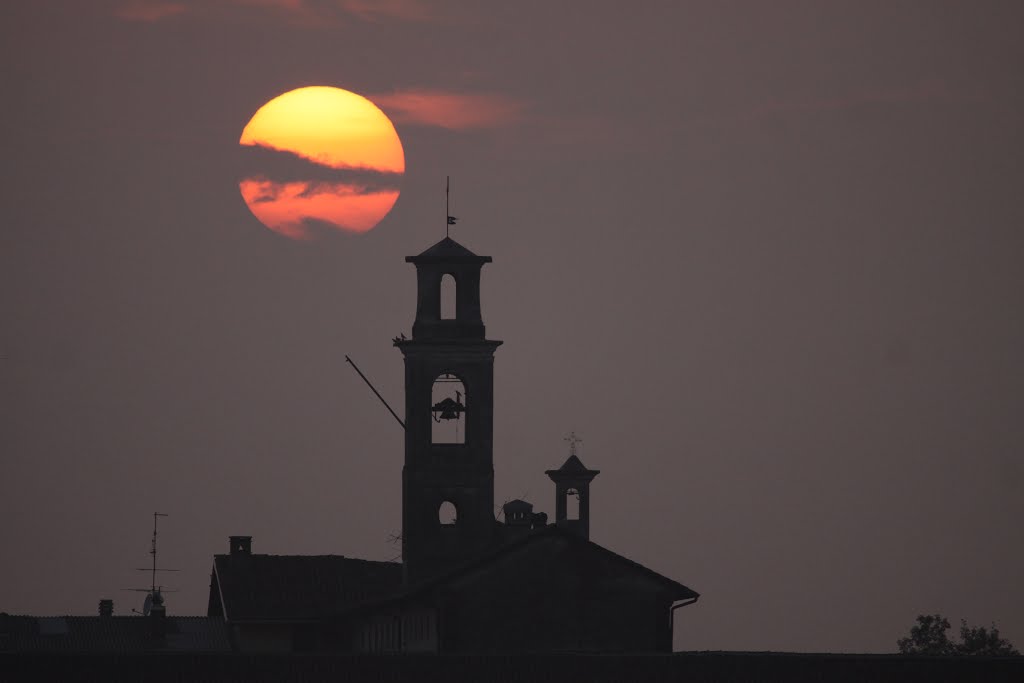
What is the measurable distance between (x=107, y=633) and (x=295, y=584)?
39.0 ft

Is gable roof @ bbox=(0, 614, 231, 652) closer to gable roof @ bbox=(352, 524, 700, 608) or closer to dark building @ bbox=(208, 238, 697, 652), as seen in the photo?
dark building @ bbox=(208, 238, 697, 652)

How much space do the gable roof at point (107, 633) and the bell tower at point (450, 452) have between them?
13.5m

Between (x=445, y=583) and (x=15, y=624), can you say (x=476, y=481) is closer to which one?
(x=445, y=583)

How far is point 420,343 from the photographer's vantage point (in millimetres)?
63875

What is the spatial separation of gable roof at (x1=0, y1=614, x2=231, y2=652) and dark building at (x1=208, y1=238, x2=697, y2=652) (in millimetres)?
3588

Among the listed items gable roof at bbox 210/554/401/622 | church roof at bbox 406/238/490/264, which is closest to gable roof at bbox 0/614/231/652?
gable roof at bbox 210/554/401/622

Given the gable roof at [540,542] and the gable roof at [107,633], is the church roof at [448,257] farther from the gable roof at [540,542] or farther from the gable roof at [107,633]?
the gable roof at [107,633]

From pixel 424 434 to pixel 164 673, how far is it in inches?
534

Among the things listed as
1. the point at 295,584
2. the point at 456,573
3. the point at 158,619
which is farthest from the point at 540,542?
the point at 158,619

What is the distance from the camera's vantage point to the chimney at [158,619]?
79.9 meters

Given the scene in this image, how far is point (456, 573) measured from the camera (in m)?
59.2

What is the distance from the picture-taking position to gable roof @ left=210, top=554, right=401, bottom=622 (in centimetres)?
6975

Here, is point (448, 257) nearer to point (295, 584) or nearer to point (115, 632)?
point (295, 584)

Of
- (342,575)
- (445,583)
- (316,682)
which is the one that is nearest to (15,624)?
(342,575)
